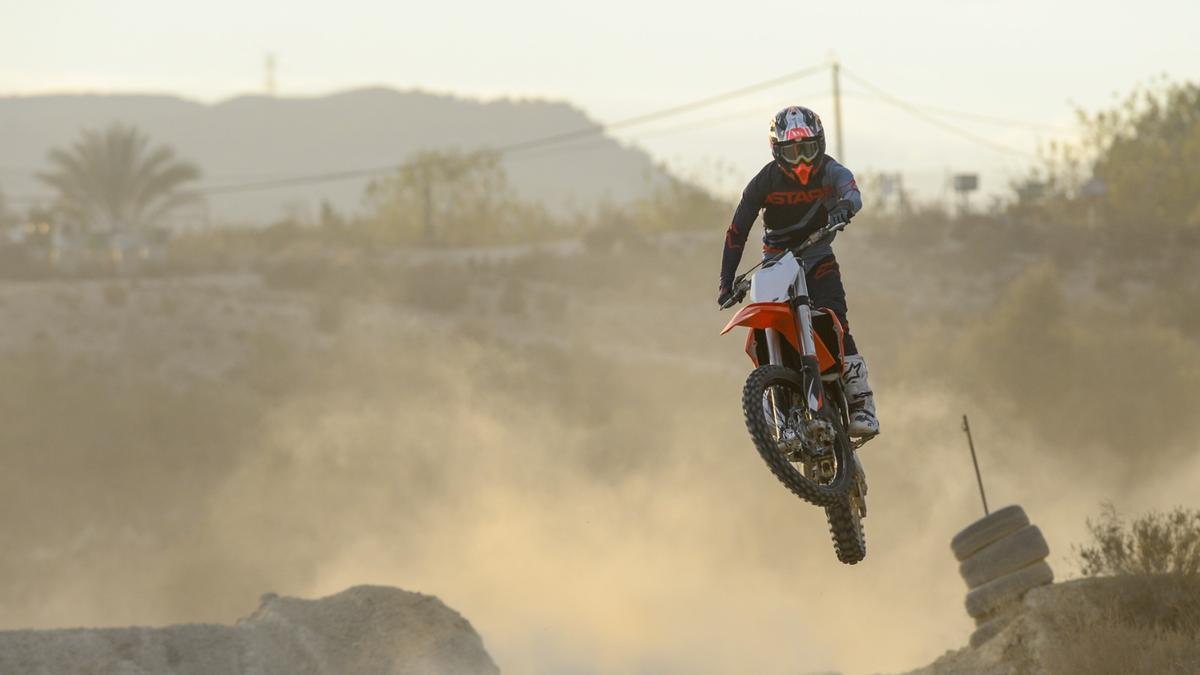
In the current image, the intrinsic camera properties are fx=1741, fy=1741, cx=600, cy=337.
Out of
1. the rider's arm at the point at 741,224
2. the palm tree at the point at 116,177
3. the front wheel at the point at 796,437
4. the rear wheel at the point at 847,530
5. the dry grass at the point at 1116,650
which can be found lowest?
the dry grass at the point at 1116,650

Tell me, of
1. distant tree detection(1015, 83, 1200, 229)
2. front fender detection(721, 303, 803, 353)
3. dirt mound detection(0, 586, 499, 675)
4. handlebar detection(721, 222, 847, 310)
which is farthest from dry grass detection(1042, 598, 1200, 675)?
distant tree detection(1015, 83, 1200, 229)

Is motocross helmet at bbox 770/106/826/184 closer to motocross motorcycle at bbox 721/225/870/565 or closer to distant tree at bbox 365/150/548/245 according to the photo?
motocross motorcycle at bbox 721/225/870/565

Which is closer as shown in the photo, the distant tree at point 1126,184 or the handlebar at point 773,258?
the handlebar at point 773,258

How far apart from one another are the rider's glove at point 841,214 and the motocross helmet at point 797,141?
0.44 metres

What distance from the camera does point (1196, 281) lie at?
74.1m

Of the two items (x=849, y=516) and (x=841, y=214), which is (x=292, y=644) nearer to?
(x=849, y=516)

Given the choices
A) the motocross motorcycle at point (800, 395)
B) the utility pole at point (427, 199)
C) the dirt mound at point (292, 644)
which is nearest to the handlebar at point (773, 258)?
the motocross motorcycle at point (800, 395)

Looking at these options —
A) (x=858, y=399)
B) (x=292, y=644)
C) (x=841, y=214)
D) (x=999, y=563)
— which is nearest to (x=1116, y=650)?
(x=999, y=563)

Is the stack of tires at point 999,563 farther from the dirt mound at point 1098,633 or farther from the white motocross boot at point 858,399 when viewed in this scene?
the white motocross boot at point 858,399

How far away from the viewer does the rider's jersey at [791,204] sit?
14031 mm

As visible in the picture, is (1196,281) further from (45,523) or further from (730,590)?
(45,523)

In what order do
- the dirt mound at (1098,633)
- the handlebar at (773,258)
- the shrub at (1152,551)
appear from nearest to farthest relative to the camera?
the handlebar at (773,258) < the dirt mound at (1098,633) < the shrub at (1152,551)

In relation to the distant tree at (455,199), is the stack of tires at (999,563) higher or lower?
lower

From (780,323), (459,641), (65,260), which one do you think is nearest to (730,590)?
(459,641)
